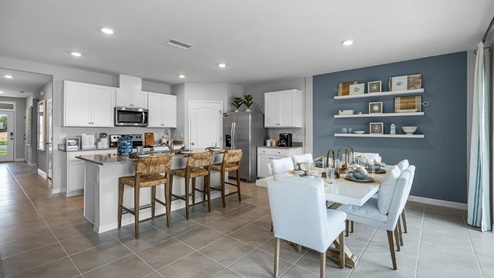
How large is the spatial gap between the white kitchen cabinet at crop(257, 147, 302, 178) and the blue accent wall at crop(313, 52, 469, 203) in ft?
4.66

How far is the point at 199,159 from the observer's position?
3600 millimetres

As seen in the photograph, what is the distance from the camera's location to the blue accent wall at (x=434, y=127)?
13.0ft

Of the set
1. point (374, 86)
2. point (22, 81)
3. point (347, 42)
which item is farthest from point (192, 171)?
point (22, 81)

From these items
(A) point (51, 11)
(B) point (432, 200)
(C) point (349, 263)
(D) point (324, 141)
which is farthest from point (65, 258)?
(B) point (432, 200)

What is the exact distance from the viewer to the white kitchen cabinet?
5573 millimetres

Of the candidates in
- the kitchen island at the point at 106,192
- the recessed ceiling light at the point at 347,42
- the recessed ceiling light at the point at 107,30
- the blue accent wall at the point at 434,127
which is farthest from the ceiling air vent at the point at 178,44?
the blue accent wall at the point at 434,127

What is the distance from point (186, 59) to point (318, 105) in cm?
296

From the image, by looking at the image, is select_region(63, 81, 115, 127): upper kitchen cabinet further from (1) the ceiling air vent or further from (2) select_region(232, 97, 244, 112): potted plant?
(2) select_region(232, 97, 244, 112): potted plant

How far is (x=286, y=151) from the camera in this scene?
5.53 meters

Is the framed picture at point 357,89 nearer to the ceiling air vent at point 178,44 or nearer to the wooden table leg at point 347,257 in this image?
the ceiling air vent at point 178,44

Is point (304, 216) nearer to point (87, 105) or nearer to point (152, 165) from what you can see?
point (152, 165)

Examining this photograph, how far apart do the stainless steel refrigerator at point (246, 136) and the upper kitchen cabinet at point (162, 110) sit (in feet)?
4.62

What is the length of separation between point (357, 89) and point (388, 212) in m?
3.21

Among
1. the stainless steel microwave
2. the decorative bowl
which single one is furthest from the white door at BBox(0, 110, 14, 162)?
the decorative bowl
